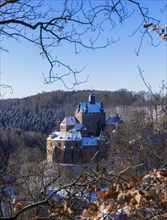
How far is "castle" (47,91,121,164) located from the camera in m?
34.5

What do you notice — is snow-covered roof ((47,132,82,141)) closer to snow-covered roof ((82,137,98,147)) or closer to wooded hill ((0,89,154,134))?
snow-covered roof ((82,137,98,147))

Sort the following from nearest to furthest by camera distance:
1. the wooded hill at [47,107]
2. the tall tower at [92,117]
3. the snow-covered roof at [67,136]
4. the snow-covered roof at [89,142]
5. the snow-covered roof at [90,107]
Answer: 1. the snow-covered roof at [67,136]
2. the snow-covered roof at [89,142]
3. the tall tower at [92,117]
4. the snow-covered roof at [90,107]
5. the wooded hill at [47,107]

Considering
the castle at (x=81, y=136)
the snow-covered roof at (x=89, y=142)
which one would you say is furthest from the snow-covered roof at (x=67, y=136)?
the snow-covered roof at (x=89, y=142)

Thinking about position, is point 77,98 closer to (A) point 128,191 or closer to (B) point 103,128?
(B) point 103,128

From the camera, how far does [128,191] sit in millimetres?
1876

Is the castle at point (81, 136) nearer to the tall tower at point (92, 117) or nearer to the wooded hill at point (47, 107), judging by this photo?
the tall tower at point (92, 117)

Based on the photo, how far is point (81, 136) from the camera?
38062mm

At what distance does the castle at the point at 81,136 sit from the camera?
1360 inches

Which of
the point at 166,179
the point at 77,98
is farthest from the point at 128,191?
the point at 77,98

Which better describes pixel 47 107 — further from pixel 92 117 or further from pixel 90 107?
pixel 92 117

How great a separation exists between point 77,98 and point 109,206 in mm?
91625

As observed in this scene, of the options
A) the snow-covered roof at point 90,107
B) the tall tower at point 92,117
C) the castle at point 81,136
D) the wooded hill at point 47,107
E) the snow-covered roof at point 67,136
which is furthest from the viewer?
the wooded hill at point 47,107

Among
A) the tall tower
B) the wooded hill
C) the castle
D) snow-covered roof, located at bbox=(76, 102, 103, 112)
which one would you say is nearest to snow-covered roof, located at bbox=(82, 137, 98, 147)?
the castle

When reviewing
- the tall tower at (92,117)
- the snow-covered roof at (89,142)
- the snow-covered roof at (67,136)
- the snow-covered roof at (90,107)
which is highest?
the snow-covered roof at (90,107)
